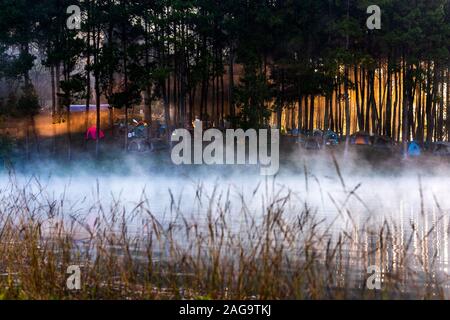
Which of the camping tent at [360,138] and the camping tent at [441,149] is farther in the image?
the camping tent at [360,138]

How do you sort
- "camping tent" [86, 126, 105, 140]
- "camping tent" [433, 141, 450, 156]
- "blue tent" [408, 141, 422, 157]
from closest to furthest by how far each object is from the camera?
"blue tent" [408, 141, 422, 157] → "camping tent" [433, 141, 450, 156] → "camping tent" [86, 126, 105, 140]

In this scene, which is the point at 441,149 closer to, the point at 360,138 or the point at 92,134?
the point at 360,138

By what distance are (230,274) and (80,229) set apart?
27.8 feet

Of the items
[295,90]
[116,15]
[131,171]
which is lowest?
[131,171]
